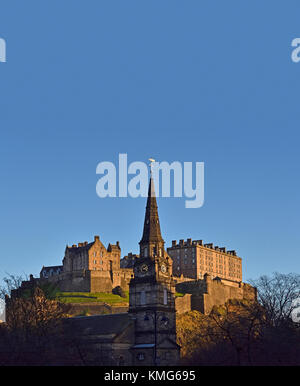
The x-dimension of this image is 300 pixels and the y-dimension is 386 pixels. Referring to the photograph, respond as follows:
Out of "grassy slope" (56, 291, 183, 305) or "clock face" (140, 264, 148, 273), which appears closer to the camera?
"clock face" (140, 264, 148, 273)

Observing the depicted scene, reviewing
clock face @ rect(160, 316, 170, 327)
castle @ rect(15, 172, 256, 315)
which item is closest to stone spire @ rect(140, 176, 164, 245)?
clock face @ rect(160, 316, 170, 327)

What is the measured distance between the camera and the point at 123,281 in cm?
16325

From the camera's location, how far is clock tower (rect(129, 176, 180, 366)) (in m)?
82.1

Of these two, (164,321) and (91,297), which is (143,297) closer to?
(164,321)

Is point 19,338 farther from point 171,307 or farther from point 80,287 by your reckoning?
point 80,287

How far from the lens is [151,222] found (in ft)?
294

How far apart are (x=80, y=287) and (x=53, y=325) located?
69.6m

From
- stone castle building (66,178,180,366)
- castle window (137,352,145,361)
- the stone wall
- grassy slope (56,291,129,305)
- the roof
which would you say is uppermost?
the roof

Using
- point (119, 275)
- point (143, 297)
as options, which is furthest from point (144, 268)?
point (119, 275)

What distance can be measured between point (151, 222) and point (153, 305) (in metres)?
12.2

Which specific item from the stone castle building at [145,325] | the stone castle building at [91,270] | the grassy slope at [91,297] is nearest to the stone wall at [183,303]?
the grassy slope at [91,297]

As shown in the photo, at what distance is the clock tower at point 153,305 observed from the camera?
82.1 m

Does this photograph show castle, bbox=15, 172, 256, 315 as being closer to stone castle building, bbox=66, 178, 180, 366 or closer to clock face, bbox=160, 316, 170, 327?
stone castle building, bbox=66, 178, 180, 366

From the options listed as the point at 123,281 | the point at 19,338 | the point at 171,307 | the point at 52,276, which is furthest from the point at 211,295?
the point at 19,338
